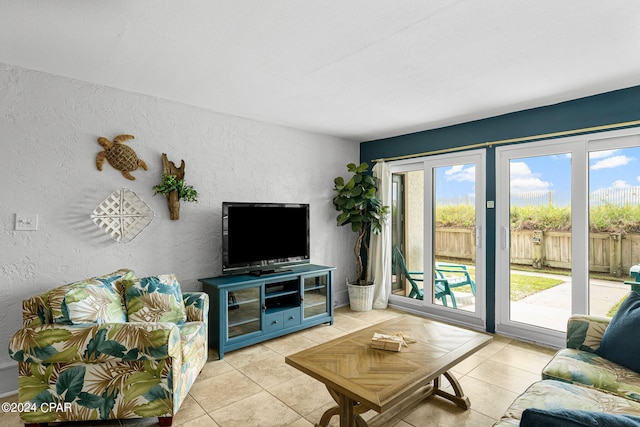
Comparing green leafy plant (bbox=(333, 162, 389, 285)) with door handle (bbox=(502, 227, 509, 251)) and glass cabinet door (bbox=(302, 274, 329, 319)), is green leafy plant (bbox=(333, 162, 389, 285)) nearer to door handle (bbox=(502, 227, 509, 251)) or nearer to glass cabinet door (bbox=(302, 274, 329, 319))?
glass cabinet door (bbox=(302, 274, 329, 319))

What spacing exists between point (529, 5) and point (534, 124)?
2010mm

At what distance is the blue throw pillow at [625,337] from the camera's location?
189cm

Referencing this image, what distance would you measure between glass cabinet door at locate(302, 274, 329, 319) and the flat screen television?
0.97 ft

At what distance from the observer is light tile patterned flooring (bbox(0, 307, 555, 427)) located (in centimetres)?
220

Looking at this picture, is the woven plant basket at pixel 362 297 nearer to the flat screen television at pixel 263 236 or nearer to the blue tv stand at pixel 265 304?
the blue tv stand at pixel 265 304

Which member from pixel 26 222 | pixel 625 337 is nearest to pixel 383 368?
pixel 625 337

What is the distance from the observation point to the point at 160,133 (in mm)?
3287

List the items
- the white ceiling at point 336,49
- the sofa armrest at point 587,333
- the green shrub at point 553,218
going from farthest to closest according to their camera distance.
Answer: the green shrub at point 553,218 → the sofa armrest at point 587,333 → the white ceiling at point 336,49

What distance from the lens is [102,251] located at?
9.71ft

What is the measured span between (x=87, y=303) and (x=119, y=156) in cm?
140

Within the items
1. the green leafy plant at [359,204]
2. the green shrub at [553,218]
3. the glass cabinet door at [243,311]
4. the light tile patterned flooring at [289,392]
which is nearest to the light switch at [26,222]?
the light tile patterned flooring at [289,392]

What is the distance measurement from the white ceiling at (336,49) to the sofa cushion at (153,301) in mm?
1658

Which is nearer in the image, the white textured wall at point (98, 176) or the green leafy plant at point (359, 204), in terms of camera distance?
the white textured wall at point (98, 176)

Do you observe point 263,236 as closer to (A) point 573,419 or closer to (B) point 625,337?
(B) point 625,337
